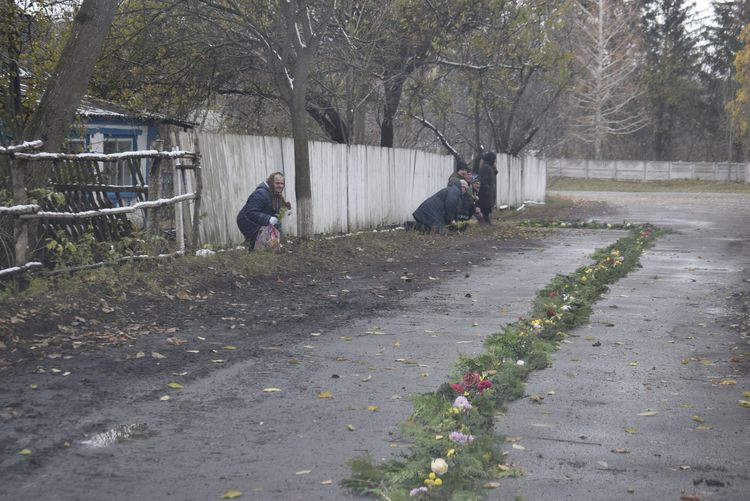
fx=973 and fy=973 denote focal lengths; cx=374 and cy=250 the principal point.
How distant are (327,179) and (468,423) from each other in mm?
12912

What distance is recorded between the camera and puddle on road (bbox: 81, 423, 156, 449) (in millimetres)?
5234

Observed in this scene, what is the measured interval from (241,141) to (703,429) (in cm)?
1043

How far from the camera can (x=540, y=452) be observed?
517 centimetres

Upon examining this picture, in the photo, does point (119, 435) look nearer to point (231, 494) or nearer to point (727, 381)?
point (231, 494)

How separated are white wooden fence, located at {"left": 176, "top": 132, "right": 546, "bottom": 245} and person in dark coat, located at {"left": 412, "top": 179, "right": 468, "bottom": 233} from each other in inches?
37.6

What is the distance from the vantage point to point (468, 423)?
552 centimetres

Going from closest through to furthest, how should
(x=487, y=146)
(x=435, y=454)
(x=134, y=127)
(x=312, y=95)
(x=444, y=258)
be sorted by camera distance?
(x=435, y=454), (x=444, y=258), (x=312, y=95), (x=134, y=127), (x=487, y=146)

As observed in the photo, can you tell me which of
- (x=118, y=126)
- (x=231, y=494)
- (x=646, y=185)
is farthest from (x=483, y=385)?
(x=646, y=185)

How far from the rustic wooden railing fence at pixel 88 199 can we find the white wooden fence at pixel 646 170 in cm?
5499

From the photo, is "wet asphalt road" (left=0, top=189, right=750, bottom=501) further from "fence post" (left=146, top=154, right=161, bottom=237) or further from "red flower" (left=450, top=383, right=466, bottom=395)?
"fence post" (left=146, top=154, right=161, bottom=237)

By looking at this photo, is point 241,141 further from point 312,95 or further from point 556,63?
point 556,63

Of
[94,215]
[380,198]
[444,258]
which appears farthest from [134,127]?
[94,215]

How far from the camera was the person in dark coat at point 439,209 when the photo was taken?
802 inches

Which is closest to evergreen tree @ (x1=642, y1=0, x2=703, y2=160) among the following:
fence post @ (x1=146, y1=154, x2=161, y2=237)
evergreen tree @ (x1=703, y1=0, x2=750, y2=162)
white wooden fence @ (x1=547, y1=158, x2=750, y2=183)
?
evergreen tree @ (x1=703, y1=0, x2=750, y2=162)
